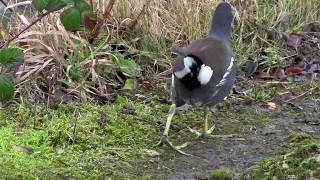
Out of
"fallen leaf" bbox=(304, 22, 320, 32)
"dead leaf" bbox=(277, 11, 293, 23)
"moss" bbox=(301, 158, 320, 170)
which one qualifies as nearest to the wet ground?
"moss" bbox=(301, 158, 320, 170)

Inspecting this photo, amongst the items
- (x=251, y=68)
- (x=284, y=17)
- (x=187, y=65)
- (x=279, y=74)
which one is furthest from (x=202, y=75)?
(x=284, y=17)

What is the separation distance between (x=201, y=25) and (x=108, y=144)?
230 cm

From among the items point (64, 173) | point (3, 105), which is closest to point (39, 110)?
point (3, 105)

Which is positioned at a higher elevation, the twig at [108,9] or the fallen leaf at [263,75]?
the twig at [108,9]

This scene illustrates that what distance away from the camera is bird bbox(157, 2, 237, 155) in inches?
157

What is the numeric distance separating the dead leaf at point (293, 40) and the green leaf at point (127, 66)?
178 cm

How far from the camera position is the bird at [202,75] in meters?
4.00

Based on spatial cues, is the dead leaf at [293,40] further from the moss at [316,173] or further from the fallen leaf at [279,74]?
the moss at [316,173]

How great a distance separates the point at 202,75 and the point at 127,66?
143 centimetres

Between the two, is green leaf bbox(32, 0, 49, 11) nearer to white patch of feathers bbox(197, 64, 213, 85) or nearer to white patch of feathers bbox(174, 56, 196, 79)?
white patch of feathers bbox(174, 56, 196, 79)

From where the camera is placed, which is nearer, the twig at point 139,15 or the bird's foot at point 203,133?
the bird's foot at point 203,133

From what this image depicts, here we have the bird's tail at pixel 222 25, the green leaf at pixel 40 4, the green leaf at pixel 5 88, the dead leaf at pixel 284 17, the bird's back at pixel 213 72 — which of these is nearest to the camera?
the green leaf at pixel 40 4

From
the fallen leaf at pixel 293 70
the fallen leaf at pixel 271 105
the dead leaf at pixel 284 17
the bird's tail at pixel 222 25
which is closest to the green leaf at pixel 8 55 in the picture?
the bird's tail at pixel 222 25

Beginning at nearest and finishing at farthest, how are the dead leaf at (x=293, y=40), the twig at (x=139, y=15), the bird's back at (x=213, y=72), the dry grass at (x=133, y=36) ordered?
the bird's back at (x=213, y=72) < the dry grass at (x=133, y=36) < the twig at (x=139, y=15) < the dead leaf at (x=293, y=40)
